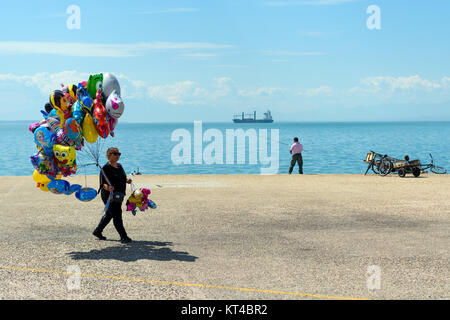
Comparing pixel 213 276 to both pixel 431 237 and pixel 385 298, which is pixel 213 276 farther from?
pixel 431 237

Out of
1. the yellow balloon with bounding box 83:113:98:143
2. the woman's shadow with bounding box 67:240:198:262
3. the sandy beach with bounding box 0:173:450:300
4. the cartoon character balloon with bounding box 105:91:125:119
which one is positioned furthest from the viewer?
the yellow balloon with bounding box 83:113:98:143

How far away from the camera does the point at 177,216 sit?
13438 millimetres

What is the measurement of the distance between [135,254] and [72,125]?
263 cm

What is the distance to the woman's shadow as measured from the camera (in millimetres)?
9367

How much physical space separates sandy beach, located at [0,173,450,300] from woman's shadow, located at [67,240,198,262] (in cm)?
2

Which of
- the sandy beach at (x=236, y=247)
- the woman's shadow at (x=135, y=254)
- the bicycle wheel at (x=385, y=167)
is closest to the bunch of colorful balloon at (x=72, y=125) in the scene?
the woman's shadow at (x=135, y=254)

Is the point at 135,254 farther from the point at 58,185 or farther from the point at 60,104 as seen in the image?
the point at 60,104

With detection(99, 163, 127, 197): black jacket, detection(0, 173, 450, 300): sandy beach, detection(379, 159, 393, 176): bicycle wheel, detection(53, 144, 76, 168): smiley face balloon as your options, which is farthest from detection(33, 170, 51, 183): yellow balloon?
detection(379, 159, 393, 176): bicycle wheel

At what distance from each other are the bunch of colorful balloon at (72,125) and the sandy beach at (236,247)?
148cm

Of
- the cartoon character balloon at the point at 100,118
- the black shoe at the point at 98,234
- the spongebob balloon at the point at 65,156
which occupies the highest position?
the cartoon character balloon at the point at 100,118

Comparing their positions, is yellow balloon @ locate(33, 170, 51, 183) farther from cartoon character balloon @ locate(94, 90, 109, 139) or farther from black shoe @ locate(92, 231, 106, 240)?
black shoe @ locate(92, 231, 106, 240)

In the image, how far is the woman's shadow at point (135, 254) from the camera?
30.7ft

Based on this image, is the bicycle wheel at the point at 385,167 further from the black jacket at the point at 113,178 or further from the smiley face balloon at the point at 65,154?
the smiley face balloon at the point at 65,154
